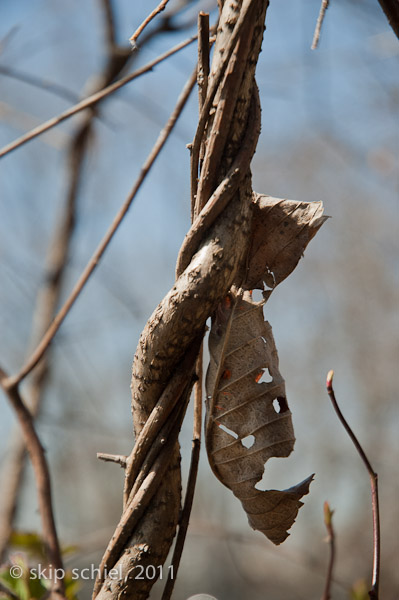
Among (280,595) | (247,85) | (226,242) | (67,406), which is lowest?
(280,595)

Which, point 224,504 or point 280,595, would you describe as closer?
point 224,504

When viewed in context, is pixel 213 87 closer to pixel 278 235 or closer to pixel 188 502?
pixel 278 235

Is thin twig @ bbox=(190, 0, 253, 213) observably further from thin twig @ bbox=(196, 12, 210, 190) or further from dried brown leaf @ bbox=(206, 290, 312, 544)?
dried brown leaf @ bbox=(206, 290, 312, 544)

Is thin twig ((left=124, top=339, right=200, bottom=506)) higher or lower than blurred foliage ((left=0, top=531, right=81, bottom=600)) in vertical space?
higher

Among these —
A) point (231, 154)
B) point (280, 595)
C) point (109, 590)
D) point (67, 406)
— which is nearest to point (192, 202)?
point (231, 154)

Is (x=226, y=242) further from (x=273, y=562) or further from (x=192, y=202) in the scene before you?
(x=273, y=562)

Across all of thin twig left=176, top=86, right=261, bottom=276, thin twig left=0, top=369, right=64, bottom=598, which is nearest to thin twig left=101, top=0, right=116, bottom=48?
thin twig left=0, top=369, right=64, bottom=598
